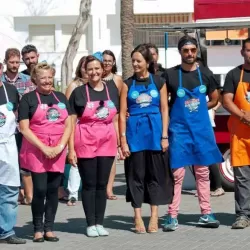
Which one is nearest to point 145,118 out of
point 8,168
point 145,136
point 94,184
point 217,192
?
point 145,136

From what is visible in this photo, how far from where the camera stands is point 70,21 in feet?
137

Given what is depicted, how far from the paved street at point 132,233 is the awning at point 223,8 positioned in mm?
2840

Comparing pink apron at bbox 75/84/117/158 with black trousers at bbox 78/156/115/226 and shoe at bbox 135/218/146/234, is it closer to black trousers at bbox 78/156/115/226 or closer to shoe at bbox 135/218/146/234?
black trousers at bbox 78/156/115/226

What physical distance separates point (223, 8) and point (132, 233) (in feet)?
14.6

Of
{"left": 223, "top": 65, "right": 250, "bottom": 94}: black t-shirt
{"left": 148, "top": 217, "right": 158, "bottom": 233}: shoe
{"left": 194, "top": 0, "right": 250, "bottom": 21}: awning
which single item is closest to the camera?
{"left": 148, "top": 217, "right": 158, "bottom": 233}: shoe

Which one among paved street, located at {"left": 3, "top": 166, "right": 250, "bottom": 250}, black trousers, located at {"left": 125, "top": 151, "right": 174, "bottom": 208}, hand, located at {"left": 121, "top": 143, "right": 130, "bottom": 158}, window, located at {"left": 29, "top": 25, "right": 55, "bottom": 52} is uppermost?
window, located at {"left": 29, "top": 25, "right": 55, "bottom": 52}

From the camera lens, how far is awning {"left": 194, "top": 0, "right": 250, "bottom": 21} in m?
12.9

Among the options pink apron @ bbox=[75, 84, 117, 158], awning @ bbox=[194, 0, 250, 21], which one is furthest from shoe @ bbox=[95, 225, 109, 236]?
awning @ bbox=[194, 0, 250, 21]

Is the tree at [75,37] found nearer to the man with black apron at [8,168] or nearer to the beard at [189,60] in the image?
the beard at [189,60]

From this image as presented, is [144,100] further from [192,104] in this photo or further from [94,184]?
[94,184]

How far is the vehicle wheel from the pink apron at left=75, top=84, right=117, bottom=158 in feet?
11.0

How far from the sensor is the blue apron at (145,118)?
959 centimetres

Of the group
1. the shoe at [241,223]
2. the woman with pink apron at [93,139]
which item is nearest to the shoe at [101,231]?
the woman with pink apron at [93,139]

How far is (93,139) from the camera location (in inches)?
372
